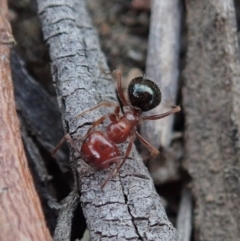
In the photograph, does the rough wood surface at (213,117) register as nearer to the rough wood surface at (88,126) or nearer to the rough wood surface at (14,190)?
the rough wood surface at (88,126)

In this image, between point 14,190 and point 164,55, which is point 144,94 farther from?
point 14,190

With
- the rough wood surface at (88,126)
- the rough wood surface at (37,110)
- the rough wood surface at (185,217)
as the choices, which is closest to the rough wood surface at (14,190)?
the rough wood surface at (88,126)

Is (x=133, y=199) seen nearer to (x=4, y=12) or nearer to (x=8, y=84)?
(x=8, y=84)

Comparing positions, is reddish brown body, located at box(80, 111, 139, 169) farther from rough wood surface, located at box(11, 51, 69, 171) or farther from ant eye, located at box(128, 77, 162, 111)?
rough wood surface, located at box(11, 51, 69, 171)

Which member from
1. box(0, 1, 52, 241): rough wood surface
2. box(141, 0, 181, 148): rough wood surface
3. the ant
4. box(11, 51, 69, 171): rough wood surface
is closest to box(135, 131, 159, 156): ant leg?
the ant

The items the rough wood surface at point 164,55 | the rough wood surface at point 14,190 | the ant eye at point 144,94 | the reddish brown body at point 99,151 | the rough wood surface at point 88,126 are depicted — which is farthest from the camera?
the rough wood surface at point 164,55

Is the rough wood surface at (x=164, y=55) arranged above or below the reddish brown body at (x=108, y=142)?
above
